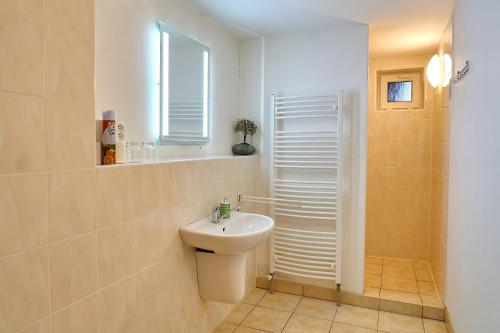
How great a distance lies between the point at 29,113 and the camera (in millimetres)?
1157

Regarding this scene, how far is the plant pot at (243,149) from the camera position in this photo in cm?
309

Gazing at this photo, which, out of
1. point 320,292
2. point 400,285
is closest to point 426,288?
point 400,285

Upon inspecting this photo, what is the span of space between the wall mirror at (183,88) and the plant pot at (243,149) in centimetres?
36

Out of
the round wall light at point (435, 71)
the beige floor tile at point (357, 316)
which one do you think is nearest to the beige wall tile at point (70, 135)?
the beige floor tile at point (357, 316)

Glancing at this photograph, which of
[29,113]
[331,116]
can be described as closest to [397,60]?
[331,116]

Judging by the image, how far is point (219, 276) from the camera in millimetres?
2201

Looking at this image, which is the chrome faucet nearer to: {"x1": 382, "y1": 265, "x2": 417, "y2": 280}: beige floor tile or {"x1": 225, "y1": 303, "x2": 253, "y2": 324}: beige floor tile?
{"x1": 225, "y1": 303, "x2": 253, "y2": 324}: beige floor tile

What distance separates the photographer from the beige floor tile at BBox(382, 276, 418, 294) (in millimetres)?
3055

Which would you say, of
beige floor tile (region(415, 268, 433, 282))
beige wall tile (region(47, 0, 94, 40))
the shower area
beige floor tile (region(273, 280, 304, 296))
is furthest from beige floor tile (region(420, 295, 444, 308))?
beige wall tile (region(47, 0, 94, 40))

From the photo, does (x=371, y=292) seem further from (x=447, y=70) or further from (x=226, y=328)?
(x=447, y=70)

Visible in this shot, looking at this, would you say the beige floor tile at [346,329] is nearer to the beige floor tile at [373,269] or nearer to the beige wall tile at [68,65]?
the beige floor tile at [373,269]

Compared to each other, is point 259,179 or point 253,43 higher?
point 253,43

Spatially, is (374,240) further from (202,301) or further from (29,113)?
(29,113)

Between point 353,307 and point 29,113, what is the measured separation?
2736mm
